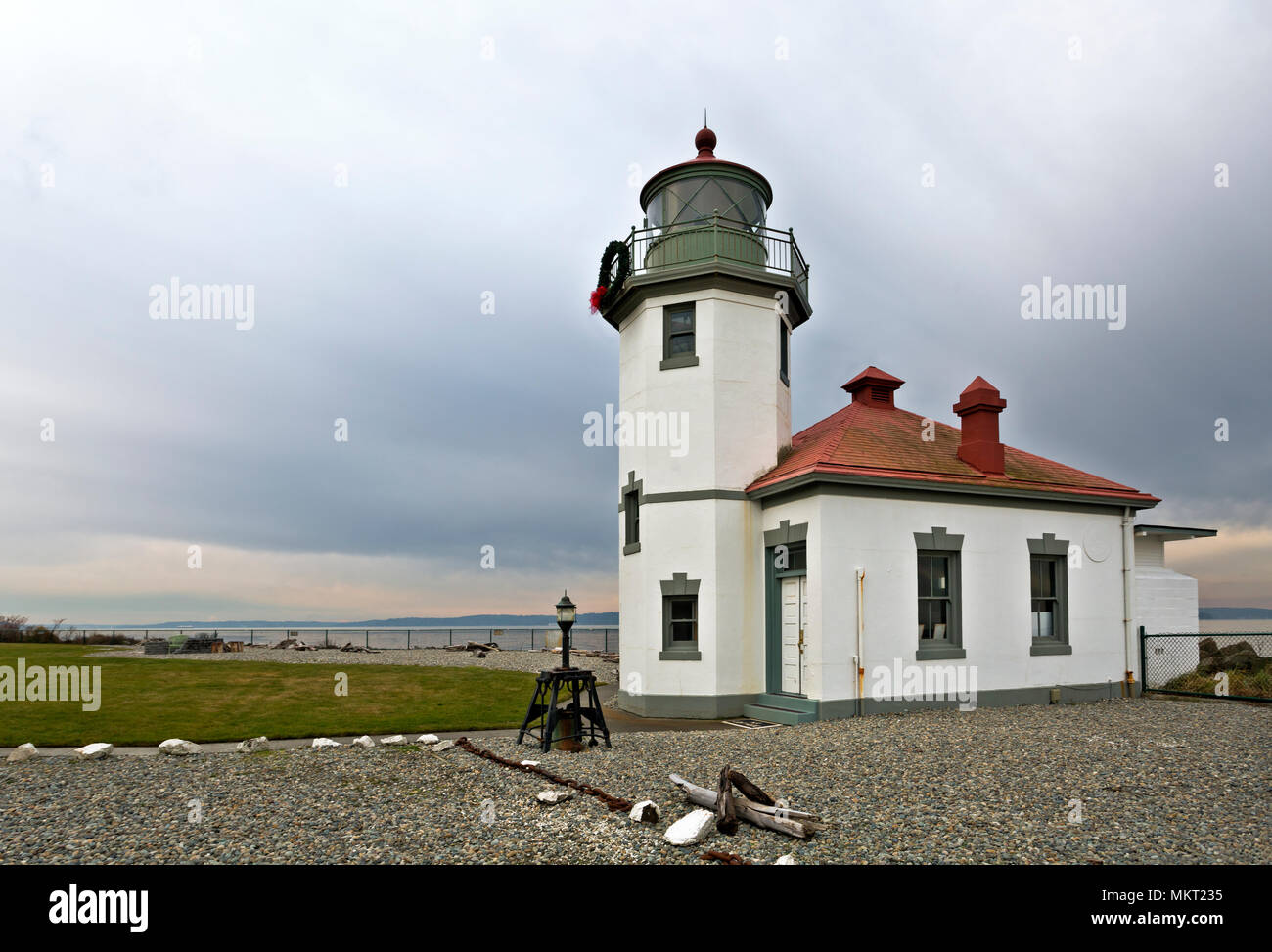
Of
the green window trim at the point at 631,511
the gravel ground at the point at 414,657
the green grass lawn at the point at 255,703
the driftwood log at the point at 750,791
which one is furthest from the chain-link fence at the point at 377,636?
the driftwood log at the point at 750,791

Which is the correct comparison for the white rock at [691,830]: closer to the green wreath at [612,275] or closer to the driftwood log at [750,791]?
the driftwood log at [750,791]

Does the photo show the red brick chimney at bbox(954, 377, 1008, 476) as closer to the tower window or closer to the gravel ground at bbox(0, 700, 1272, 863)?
the gravel ground at bbox(0, 700, 1272, 863)

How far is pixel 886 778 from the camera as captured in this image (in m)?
7.98

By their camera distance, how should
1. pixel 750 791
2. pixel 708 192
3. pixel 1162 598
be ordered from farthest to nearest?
pixel 1162 598 → pixel 708 192 → pixel 750 791

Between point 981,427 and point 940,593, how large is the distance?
12.7ft

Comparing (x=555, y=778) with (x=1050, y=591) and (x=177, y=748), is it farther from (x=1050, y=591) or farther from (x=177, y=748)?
(x=1050, y=591)

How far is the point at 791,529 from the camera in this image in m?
13.4

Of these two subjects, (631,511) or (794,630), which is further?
(631,511)

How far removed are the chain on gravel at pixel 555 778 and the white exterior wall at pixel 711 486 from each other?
4.88m

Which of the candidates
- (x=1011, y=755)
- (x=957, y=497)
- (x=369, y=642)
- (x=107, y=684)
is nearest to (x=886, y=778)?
(x=1011, y=755)

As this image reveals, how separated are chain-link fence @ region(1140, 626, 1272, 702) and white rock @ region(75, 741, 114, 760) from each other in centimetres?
1876

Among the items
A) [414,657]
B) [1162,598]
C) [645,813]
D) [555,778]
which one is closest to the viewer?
[645,813]

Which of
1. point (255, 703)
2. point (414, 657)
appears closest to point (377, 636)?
point (414, 657)
